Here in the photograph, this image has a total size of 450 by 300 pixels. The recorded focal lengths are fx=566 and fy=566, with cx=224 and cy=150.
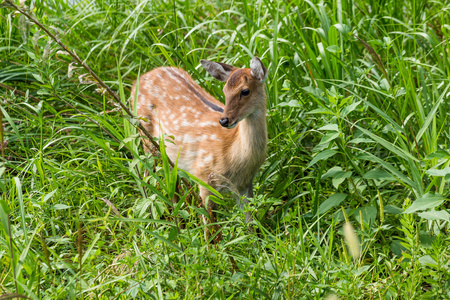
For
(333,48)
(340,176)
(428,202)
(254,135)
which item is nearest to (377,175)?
(340,176)

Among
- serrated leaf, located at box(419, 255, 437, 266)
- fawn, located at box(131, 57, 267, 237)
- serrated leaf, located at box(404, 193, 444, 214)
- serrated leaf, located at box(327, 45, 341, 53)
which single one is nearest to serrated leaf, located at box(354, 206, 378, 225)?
serrated leaf, located at box(404, 193, 444, 214)

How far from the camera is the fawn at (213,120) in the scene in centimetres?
370

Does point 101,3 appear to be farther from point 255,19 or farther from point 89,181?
point 89,181

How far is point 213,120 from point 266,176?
1.94 ft

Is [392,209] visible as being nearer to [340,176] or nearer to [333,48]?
[340,176]

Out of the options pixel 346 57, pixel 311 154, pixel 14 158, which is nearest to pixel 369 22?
pixel 346 57

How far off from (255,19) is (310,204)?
76.0 inches

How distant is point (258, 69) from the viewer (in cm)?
371

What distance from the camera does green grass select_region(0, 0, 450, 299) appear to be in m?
2.55

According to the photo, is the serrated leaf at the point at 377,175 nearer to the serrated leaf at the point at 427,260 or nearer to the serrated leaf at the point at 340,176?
the serrated leaf at the point at 340,176

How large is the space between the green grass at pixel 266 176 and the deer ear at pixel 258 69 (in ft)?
0.75

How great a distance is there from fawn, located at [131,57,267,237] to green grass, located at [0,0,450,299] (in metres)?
0.18

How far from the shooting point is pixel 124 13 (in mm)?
5402

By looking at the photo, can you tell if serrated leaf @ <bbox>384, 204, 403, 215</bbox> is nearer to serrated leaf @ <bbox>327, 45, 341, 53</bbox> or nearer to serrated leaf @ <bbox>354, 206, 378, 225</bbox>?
serrated leaf @ <bbox>354, 206, 378, 225</bbox>
